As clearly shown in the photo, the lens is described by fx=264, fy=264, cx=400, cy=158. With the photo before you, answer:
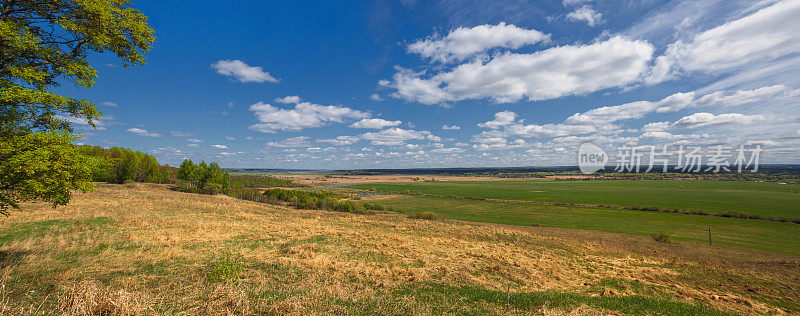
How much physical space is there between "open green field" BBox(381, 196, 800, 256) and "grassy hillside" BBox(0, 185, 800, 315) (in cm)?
2842

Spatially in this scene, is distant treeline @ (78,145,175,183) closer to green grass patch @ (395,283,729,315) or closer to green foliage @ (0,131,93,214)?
green foliage @ (0,131,93,214)

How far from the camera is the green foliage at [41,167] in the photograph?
8047mm

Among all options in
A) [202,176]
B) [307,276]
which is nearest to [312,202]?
[202,176]

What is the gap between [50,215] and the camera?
19.7 meters

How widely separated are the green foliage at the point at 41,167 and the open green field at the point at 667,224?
6380 cm

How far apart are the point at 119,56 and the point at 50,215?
1866 cm

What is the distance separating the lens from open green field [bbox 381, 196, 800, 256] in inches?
1703

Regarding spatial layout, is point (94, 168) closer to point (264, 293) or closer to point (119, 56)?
point (119, 56)

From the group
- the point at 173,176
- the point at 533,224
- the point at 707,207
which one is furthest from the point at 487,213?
the point at 173,176

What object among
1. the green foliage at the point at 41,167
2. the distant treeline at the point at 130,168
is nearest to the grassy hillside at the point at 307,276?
the green foliage at the point at 41,167

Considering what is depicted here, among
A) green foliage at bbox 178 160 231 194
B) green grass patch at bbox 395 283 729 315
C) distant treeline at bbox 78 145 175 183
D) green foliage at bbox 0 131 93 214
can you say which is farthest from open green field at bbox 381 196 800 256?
distant treeline at bbox 78 145 175 183

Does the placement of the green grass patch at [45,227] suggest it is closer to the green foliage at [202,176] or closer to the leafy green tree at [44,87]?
the leafy green tree at [44,87]

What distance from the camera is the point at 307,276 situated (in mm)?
11797

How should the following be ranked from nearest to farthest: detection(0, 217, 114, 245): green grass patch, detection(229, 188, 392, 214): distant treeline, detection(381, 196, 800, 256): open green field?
1. detection(0, 217, 114, 245): green grass patch
2. detection(381, 196, 800, 256): open green field
3. detection(229, 188, 392, 214): distant treeline
